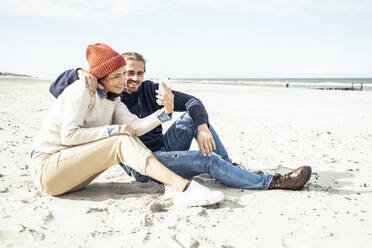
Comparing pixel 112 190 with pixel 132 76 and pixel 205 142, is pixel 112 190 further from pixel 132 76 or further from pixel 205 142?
pixel 132 76

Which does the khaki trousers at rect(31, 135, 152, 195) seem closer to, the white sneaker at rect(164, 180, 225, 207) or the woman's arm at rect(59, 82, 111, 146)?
the woman's arm at rect(59, 82, 111, 146)

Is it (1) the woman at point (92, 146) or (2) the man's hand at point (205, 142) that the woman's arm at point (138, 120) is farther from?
(2) the man's hand at point (205, 142)

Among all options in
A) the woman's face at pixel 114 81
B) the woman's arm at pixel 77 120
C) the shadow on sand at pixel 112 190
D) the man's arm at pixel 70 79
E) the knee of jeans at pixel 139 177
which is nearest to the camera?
the woman's arm at pixel 77 120

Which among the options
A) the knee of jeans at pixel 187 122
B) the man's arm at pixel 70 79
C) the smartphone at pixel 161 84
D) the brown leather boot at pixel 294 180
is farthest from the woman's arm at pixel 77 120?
the brown leather boot at pixel 294 180

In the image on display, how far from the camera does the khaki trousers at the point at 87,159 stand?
297 cm

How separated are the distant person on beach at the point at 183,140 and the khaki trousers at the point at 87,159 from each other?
0.51m

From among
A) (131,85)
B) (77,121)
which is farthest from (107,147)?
(131,85)

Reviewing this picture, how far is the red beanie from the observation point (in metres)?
3.10

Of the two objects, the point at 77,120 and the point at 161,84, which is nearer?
the point at 77,120

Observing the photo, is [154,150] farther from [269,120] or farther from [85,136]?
[269,120]

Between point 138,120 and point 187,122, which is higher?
point 138,120

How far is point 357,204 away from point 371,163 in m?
1.92

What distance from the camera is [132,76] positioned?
3.83 meters

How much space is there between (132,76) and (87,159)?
4.03ft
